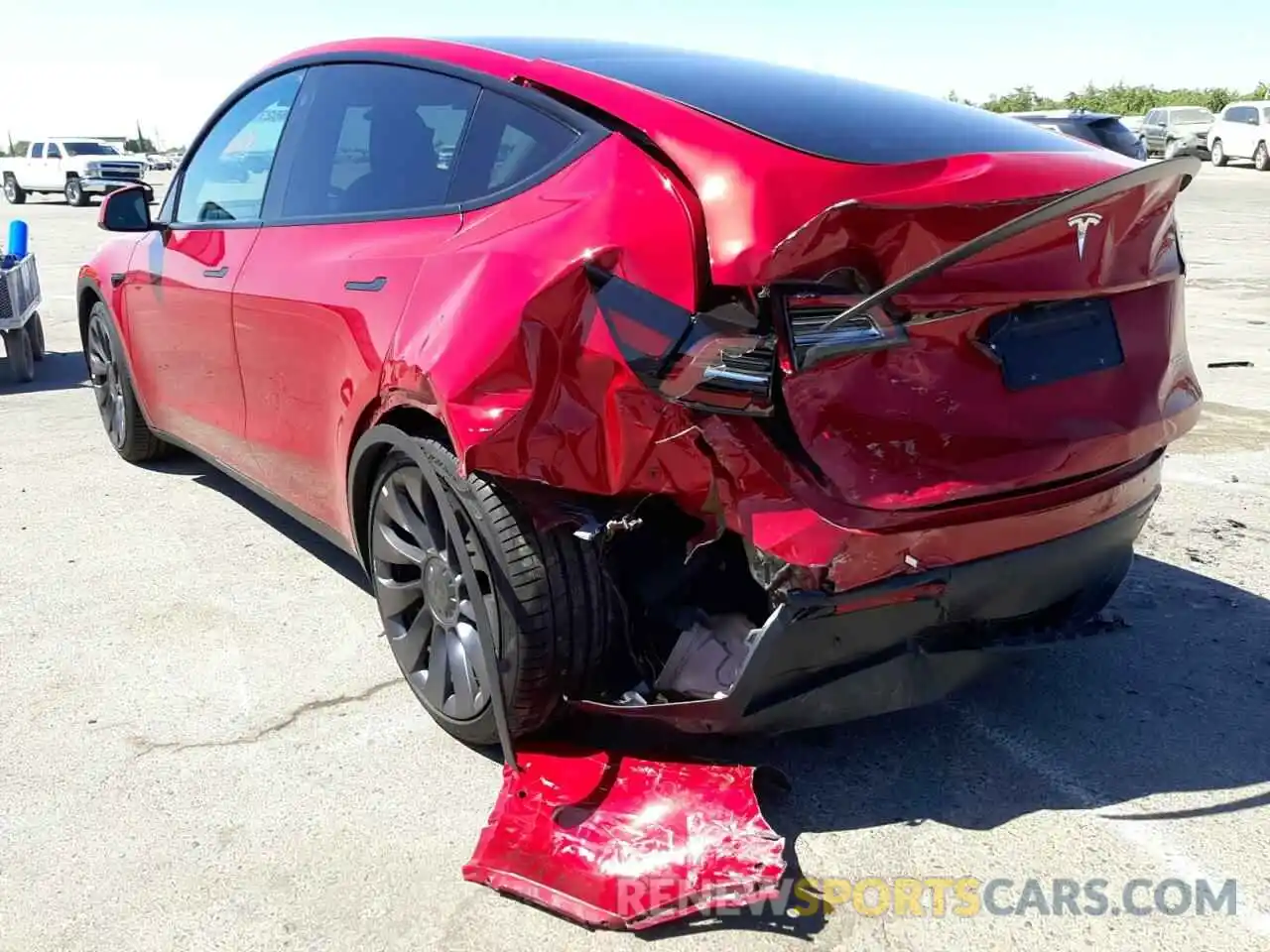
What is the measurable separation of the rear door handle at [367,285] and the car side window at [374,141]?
0.22m

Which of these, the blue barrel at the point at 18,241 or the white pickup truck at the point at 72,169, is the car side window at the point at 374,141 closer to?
the blue barrel at the point at 18,241

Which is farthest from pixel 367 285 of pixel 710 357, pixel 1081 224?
pixel 1081 224

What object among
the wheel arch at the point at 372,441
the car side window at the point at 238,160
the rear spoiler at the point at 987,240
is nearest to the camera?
the rear spoiler at the point at 987,240

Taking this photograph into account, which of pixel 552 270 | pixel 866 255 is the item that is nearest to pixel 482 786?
pixel 552 270

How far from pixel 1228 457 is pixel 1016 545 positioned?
12.3 feet

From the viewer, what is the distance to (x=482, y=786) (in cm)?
281

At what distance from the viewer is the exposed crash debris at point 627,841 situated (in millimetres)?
2299

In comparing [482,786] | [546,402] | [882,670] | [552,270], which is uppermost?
[552,270]

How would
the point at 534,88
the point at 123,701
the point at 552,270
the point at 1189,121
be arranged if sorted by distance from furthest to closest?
1. the point at 1189,121
2. the point at 123,701
3. the point at 534,88
4. the point at 552,270

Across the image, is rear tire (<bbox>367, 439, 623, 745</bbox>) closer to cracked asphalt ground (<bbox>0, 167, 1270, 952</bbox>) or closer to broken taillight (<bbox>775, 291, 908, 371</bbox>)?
cracked asphalt ground (<bbox>0, 167, 1270, 952</bbox>)

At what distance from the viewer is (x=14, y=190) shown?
33.3 metres

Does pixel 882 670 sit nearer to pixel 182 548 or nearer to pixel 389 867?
pixel 389 867

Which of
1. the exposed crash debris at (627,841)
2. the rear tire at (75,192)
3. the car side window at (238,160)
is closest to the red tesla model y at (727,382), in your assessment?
the exposed crash debris at (627,841)

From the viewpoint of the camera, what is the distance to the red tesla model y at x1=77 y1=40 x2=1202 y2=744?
2.21 m
